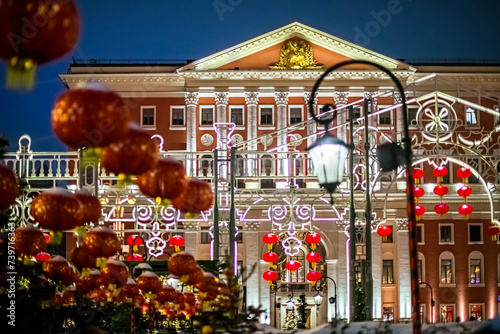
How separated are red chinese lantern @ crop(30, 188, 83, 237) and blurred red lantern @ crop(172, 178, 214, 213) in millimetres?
1369

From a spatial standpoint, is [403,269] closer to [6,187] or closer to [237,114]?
[237,114]

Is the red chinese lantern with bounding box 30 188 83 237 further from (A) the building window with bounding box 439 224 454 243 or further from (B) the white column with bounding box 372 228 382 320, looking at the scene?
(A) the building window with bounding box 439 224 454 243

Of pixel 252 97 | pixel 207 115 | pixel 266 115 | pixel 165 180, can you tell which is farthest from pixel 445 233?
pixel 165 180

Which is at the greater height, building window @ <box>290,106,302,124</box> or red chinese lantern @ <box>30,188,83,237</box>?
building window @ <box>290,106,302,124</box>

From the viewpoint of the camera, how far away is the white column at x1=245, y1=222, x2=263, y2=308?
141 feet

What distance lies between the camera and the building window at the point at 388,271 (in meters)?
45.3

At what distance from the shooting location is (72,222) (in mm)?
10188


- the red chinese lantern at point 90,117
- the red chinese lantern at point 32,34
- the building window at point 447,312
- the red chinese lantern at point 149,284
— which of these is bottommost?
the building window at point 447,312

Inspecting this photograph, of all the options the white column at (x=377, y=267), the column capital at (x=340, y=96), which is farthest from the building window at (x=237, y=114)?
the white column at (x=377, y=267)

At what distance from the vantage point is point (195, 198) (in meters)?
11.4

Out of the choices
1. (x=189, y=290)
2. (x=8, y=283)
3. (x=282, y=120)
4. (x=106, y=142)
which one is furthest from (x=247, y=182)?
(x=106, y=142)

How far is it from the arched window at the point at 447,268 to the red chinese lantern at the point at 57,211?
38111mm

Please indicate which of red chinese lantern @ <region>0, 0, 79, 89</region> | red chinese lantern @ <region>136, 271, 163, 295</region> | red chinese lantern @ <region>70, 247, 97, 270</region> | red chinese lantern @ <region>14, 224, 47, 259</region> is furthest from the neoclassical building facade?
red chinese lantern @ <region>0, 0, 79, 89</region>

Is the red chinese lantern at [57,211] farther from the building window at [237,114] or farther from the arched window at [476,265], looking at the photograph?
the arched window at [476,265]
